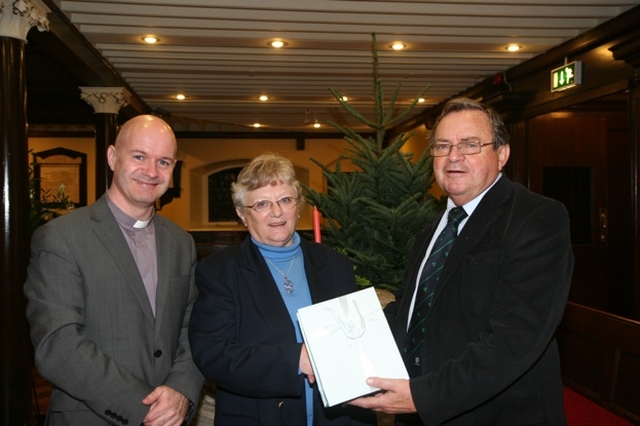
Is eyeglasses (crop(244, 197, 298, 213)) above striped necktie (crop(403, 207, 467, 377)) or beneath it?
above

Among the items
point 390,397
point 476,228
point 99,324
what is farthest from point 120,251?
point 476,228

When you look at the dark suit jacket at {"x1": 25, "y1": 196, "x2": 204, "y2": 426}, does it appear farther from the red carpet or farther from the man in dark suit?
the red carpet

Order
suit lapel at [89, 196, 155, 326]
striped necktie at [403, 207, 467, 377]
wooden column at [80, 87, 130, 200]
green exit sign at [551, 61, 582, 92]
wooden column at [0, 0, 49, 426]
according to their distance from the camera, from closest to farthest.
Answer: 1. striped necktie at [403, 207, 467, 377]
2. suit lapel at [89, 196, 155, 326]
3. wooden column at [0, 0, 49, 426]
4. green exit sign at [551, 61, 582, 92]
5. wooden column at [80, 87, 130, 200]

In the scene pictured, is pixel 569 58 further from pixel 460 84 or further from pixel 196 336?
pixel 196 336

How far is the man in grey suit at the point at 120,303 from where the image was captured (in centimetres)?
184

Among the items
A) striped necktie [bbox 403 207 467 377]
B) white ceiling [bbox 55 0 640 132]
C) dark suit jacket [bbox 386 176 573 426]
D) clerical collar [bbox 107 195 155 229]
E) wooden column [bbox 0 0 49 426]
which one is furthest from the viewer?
white ceiling [bbox 55 0 640 132]

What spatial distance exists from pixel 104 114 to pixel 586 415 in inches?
279

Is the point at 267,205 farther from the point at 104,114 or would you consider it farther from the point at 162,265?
the point at 104,114

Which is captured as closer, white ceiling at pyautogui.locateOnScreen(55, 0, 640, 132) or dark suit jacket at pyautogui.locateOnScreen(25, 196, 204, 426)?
dark suit jacket at pyautogui.locateOnScreen(25, 196, 204, 426)

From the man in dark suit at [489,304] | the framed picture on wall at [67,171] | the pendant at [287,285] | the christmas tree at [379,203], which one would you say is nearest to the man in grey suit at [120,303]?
the pendant at [287,285]

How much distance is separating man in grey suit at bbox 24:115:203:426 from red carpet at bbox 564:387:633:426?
295 centimetres

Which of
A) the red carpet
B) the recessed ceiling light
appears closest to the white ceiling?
the recessed ceiling light

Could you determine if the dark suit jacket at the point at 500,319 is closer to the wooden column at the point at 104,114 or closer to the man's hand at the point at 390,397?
the man's hand at the point at 390,397

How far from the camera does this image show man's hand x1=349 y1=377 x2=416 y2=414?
164 cm
